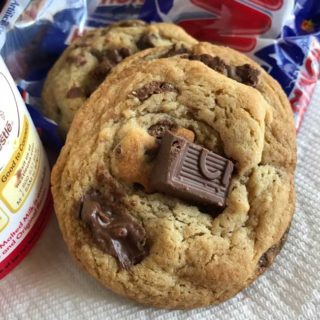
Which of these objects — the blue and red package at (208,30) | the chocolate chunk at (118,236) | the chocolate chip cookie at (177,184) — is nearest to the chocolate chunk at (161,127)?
the chocolate chip cookie at (177,184)

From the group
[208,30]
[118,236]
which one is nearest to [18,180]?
[118,236]

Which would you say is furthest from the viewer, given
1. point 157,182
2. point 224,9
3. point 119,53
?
point 224,9

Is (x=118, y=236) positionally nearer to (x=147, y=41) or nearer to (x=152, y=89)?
(x=152, y=89)

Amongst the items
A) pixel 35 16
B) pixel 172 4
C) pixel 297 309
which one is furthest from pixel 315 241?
pixel 35 16

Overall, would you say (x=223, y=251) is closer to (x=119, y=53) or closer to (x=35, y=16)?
(x=119, y=53)

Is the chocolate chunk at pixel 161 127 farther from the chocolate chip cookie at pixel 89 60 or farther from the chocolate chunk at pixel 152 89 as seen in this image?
the chocolate chip cookie at pixel 89 60
